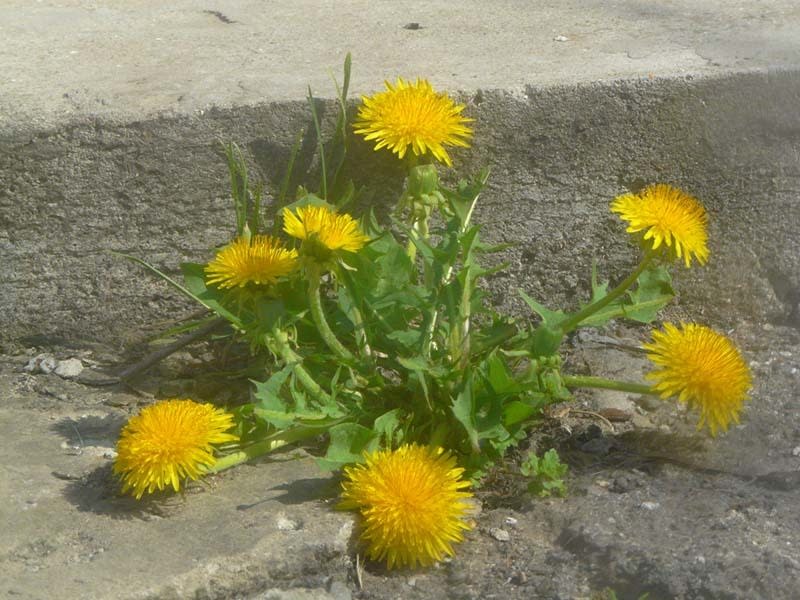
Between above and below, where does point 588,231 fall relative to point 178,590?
above

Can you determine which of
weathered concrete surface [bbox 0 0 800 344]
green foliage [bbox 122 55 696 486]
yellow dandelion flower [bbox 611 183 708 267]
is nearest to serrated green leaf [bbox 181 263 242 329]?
green foliage [bbox 122 55 696 486]

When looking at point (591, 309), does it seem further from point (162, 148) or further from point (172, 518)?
point (162, 148)

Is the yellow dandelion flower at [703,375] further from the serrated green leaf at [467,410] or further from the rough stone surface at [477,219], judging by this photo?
→ the serrated green leaf at [467,410]

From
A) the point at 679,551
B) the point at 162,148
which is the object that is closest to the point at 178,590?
the point at 679,551

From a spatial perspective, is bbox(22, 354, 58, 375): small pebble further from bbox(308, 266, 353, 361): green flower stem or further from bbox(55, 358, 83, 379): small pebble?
bbox(308, 266, 353, 361): green flower stem

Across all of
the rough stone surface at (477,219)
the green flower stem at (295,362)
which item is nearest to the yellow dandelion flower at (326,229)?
the green flower stem at (295,362)

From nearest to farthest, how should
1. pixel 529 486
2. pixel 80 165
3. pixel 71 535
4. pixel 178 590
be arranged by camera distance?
pixel 178 590 < pixel 71 535 < pixel 529 486 < pixel 80 165

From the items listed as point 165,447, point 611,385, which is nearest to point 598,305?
point 611,385
